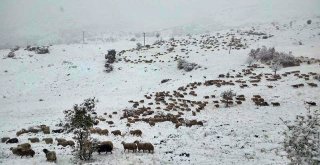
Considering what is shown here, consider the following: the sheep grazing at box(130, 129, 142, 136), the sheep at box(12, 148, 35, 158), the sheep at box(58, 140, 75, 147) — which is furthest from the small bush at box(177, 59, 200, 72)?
the sheep at box(12, 148, 35, 158)

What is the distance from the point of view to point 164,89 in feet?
193

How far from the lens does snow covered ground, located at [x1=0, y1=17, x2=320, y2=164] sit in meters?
24.9

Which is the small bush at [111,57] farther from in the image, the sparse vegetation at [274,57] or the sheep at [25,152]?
the sheep at [25,152]

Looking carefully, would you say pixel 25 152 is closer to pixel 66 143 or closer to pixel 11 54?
pixel 66 143

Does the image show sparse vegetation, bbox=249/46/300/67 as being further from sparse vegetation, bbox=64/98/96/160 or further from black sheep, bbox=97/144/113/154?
sparse vegetation, bbox=64/98/96/160

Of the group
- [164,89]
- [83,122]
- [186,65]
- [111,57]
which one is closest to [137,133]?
[83,122]

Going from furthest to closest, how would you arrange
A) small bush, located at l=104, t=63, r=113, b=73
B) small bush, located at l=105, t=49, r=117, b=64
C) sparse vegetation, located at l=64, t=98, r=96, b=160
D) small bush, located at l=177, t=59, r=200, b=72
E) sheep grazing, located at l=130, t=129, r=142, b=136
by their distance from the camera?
small bush, located at l=105, t=49, r=117, b=64, small bush, located at l=104, t=63, r=113, b=73, small bush, located at l=177, t=59, r=200, b=72, sheep grazing, located at l=130, t=129, r=142, b=136, sparse vegetation, located at l=64, t=98, r=96, b=160

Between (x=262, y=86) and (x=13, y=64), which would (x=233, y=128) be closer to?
(x=262, y=86)

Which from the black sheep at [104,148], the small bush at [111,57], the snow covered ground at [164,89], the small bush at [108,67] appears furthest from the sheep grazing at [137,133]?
the small bush at [111,57]

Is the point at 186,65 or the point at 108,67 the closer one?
the point at 186,65

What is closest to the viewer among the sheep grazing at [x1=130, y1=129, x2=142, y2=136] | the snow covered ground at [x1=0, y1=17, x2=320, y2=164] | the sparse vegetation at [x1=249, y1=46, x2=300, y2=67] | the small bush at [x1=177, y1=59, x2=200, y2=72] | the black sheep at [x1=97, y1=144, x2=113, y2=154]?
the black sheep at [x1=97, y1=144, x2=113, y2=154]

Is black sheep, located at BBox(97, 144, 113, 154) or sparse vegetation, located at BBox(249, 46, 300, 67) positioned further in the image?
sparse vegetation, located at BBox(249, 46, 300, 67)

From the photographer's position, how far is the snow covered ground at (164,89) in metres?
24.9

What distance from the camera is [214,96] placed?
47.4 m
